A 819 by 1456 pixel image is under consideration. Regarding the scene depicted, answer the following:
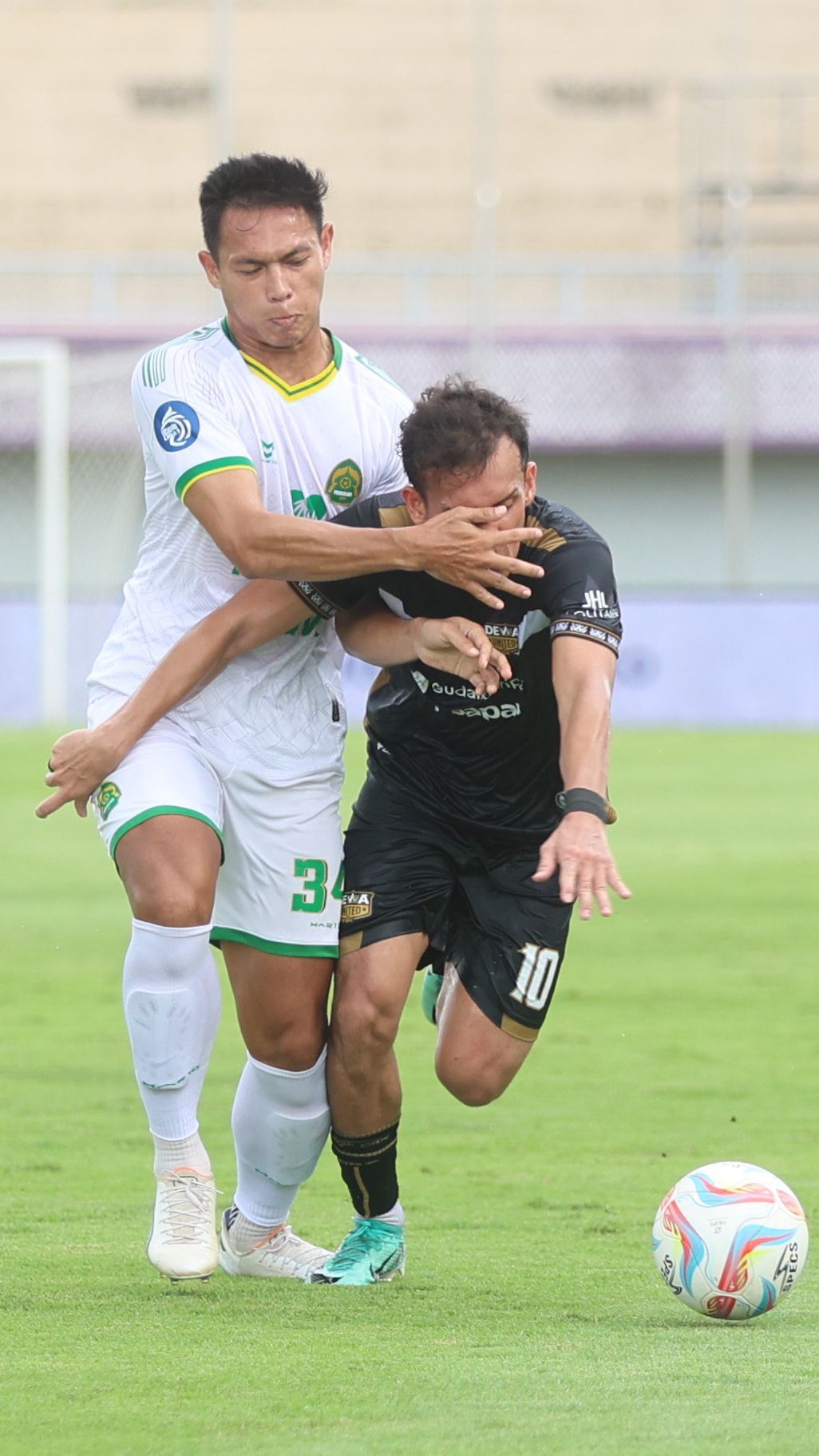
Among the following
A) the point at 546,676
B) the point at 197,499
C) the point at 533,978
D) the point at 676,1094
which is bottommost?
the point at 676,1094

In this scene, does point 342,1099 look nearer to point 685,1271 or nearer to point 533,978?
point 533,978

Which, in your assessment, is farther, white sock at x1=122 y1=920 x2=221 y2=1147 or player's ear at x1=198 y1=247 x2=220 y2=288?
player's ear at x1=198 y1=247 x2=220 y2=288

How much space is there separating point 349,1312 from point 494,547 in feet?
5.44

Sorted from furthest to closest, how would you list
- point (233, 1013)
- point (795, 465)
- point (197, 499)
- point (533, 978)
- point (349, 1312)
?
point (795, 465), point (233, 1013), point (533, 978), point (197, 499), point (349, 1312)

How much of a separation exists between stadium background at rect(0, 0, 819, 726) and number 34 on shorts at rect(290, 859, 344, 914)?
1810 centimetres

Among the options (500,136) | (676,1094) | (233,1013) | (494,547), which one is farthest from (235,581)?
(500,136)

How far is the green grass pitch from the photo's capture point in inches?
141

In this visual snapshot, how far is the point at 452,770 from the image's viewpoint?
5375mm

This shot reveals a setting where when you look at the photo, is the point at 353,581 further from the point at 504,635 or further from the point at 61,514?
the point at 61,514

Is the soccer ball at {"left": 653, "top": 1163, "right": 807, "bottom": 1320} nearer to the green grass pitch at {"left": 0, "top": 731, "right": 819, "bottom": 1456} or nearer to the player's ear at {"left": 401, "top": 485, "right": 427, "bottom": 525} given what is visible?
the green grass pitch at {"left": 0, "top": 731, "right": 819, "bottom": 1456}

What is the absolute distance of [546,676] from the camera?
17.0ft

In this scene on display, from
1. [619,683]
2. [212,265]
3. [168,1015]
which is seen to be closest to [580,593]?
[212,265]

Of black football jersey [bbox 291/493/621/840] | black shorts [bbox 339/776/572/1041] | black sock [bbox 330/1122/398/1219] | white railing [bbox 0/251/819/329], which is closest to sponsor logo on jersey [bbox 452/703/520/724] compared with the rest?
black football jersey [bbox 291/493/621/840]

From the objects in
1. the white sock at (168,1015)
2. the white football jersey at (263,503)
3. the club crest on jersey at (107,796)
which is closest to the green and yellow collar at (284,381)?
the white football jersey at (263,503)
